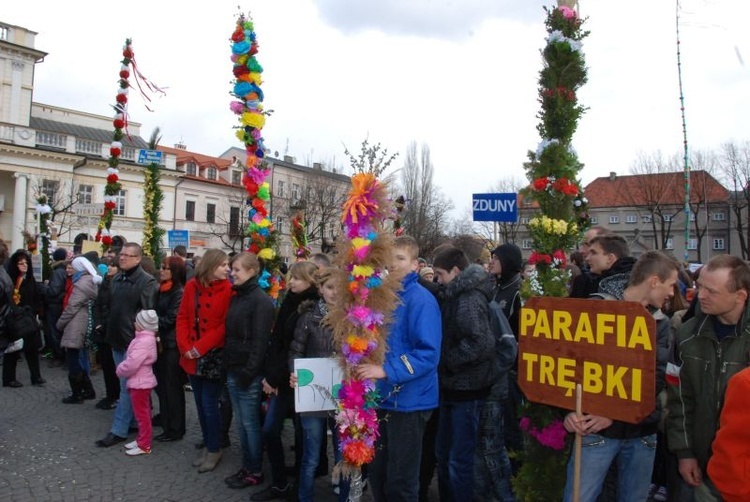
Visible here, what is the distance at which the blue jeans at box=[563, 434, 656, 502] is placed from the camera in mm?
3467

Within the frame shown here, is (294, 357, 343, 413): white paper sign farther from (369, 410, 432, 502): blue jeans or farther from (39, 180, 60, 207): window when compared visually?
(39, 180, 60, 207): window

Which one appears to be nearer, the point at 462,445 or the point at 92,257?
the point at 462,445

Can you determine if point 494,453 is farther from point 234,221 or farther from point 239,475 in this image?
point 234,221

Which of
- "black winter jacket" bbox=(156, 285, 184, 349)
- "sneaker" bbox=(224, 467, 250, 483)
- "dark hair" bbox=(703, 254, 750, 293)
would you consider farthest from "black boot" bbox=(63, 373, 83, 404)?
"dark hair" bbox=(703, 254, 750, 293)

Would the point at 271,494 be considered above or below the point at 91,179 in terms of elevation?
below

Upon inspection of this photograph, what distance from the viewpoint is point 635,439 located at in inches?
137

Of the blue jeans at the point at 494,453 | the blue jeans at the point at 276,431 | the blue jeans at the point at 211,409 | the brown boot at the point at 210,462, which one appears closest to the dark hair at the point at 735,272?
the blue jeans at the point at 494,453

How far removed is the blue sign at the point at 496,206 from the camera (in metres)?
10.3

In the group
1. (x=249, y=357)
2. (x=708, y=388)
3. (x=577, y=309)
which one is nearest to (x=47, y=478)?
(x=249, y=357)

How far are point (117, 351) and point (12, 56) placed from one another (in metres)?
46.8

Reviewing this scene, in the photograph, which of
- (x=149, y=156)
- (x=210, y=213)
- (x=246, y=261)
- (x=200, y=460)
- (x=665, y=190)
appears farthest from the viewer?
(x=210, y=213)

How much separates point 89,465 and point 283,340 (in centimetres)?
261

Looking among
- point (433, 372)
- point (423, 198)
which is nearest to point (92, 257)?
point (433, 372)

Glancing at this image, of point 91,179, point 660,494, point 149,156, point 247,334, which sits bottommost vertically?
point 660,494
